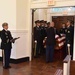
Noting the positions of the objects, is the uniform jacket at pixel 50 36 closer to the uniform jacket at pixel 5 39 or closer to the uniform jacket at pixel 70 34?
the uniform jacket at pixel 70 34

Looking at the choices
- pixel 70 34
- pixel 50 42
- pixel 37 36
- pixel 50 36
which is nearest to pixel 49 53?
pixel 50 42

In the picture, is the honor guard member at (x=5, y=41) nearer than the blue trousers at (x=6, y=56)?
Yes

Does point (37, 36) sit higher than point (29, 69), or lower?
higher

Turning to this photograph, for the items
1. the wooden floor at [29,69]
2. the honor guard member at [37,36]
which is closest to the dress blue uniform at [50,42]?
the wooden floor at [29,69]

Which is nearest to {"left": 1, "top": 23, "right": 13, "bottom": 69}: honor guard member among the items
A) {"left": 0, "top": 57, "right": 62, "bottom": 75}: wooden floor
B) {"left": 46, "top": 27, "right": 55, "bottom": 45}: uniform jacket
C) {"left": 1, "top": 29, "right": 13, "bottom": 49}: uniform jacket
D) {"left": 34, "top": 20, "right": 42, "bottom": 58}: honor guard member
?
{"left": 1, "top": 29, "right": 13, "bottom": 49}: uniform jacket

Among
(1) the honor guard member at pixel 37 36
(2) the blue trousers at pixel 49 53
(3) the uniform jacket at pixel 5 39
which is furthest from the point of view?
(1) the honor guard member at pixel 37 36

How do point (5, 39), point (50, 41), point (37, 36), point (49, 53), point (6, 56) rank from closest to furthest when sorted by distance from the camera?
point (5, 39) → point (6, 56) → point (50, 41) → point (49, 53) → point (37, 36)

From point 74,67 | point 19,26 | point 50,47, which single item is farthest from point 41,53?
point 74,67

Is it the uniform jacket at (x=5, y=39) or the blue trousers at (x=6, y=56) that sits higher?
the uniform jacket at (x=5, y=39)

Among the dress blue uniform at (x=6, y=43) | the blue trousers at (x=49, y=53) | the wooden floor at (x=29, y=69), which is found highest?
the dress blue uniform at (x=6, y=43)

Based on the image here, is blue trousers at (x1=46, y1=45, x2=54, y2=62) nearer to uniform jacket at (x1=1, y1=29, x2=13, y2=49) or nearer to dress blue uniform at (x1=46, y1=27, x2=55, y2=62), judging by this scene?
dress blue uniform at (x1=46, y1=27, x2=55, y2=62)

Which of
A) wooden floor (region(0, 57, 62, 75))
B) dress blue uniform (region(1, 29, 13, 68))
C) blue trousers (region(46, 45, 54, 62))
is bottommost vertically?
wooden floor (region(0, 57, 62, 75))

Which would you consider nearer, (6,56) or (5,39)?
(5,39)

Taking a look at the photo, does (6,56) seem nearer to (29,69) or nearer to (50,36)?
(29,69)
